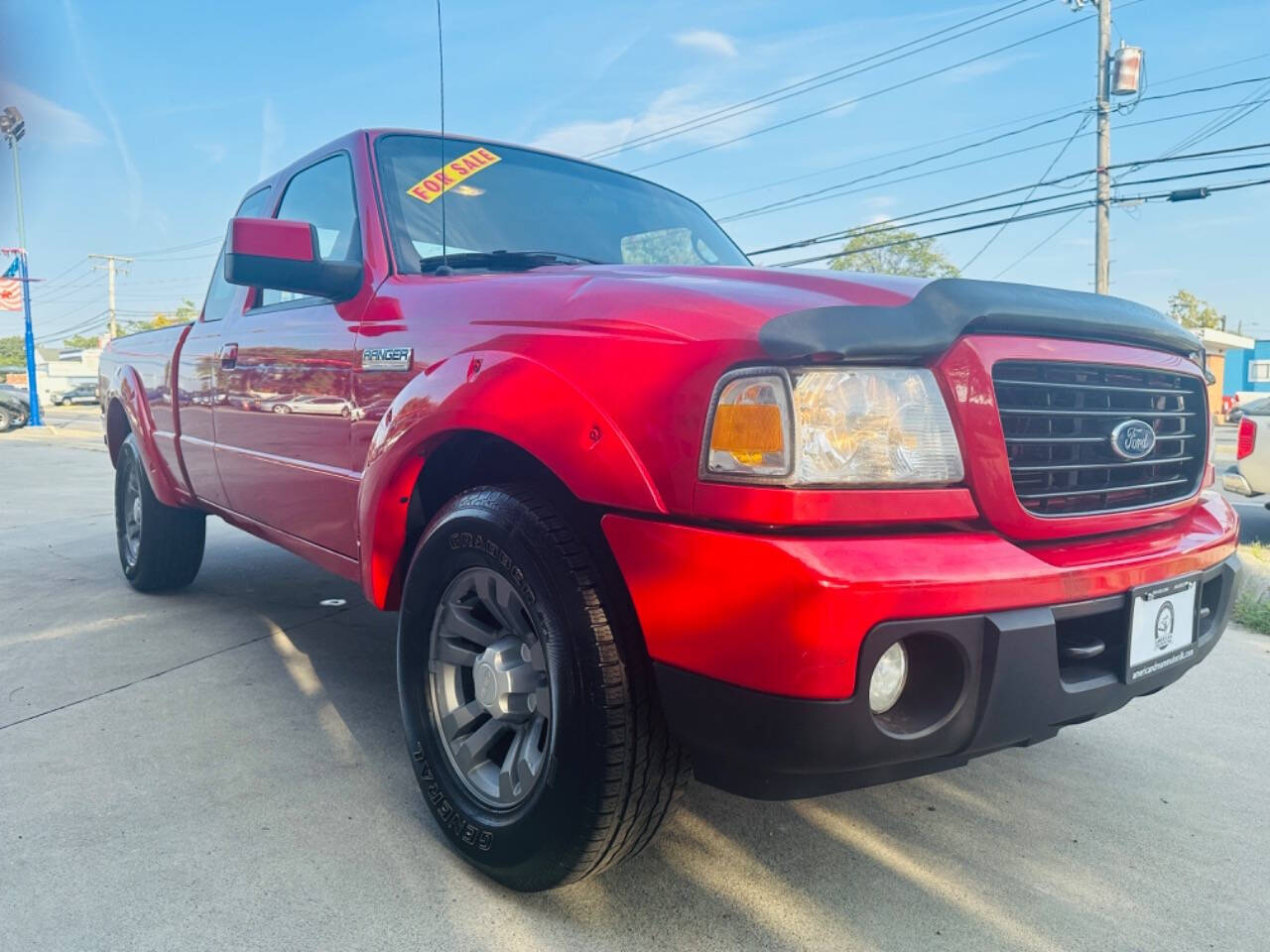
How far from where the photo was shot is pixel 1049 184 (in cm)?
1748

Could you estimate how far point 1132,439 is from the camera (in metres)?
1.86

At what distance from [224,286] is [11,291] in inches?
1104

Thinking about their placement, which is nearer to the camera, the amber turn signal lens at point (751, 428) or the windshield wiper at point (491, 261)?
the amber turn signal lens at point (751, 428)

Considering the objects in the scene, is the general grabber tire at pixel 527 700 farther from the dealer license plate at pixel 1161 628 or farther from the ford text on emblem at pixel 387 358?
the dealer license plate at pixel 1161 628

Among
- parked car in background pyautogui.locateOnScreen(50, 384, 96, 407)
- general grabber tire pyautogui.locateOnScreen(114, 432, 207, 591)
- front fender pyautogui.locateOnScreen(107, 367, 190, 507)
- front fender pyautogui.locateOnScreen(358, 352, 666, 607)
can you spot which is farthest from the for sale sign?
parked car in background pyautogui.locateOnScreen(50, 384, 96, 407)

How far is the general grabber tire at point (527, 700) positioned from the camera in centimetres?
165

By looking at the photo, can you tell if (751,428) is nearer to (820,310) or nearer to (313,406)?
(820,310)

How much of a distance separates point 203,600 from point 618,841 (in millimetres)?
3429

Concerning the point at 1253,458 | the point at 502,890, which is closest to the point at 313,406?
the point at 502,890

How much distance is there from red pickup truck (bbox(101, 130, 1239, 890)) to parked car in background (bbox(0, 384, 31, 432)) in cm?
2652

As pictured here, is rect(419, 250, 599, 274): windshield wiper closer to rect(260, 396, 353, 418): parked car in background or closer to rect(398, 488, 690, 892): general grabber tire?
rect(260, 396, 353, 418): parked car in background

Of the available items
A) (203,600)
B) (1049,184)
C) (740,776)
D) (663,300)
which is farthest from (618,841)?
(1049,184)

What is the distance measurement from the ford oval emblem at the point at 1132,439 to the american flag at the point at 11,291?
1218 inches

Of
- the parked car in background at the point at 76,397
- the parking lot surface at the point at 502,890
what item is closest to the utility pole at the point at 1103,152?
the parking lot surface at the point at 502,890
